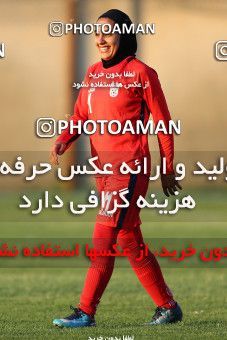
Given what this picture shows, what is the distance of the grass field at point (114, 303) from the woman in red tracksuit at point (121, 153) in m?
0.25

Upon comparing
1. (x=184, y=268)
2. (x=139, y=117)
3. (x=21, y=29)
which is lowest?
(x=184, y=268)

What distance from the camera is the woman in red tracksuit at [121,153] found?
9.12m

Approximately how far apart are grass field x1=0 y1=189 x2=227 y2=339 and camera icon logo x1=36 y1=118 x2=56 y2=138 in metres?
1.28

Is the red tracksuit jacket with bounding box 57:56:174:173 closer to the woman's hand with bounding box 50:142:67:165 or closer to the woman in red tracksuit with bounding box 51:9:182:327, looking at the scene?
the woman in red tracksuit with bounding box 51:9:182:327

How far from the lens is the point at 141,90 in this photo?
30.0 feet

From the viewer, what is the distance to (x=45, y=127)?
10.9 m

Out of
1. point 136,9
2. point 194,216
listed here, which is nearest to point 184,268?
point 194,216

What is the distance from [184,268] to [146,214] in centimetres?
747

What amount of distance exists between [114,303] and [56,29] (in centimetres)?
215

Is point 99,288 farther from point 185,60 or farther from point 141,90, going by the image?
point 185,60

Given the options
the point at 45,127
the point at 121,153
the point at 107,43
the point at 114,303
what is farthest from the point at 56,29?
the point at 121,153

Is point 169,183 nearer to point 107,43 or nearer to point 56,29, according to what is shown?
point 107,43

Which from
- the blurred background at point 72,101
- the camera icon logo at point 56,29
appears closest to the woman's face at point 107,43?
the camera icon logo at point 56,29

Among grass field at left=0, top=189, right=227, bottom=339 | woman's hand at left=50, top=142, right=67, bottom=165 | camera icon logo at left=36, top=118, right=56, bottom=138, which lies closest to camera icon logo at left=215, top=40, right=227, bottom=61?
camera icon logo at left=36, top=118, right=56, bottom=138
